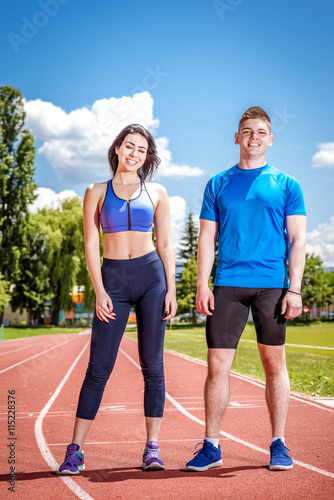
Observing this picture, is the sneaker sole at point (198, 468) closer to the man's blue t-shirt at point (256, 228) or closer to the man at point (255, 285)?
the man at point (255, 285)

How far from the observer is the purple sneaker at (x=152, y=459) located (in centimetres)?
389

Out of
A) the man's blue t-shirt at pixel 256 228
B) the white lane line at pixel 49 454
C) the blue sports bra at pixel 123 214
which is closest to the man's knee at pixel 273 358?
the man's blue t-shirt at pixel 256 228

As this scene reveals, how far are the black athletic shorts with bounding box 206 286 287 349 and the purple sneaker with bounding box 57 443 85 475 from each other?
113cm

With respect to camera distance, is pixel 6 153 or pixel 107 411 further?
pixel 6 153

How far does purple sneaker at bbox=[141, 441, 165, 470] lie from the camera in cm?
389

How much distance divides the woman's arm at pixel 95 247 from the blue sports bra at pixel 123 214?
0.23 ft

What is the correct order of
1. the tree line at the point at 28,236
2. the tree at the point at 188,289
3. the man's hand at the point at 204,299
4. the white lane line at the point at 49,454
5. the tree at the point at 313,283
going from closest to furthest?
the white lane line at the point at 49,454, the man's hand at the point at 204,299, the tree line at the point at 28,236, the tree at the point at 188,289, the tree at the point at 313,283

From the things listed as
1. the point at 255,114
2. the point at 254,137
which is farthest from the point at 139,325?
the point at 255,114

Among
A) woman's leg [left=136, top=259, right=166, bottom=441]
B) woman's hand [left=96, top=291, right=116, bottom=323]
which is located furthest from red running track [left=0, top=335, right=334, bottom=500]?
woman's hand [left=96, top=291, right=116, bottom=323]

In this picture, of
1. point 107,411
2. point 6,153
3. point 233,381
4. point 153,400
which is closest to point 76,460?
point 153,400

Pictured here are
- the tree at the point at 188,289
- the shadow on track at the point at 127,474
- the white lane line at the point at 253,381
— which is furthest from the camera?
the tree at the point at 188,289

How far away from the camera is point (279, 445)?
3.93 metres

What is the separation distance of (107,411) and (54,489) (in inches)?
147

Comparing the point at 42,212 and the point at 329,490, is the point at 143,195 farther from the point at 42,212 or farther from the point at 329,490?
the point at 42,212
